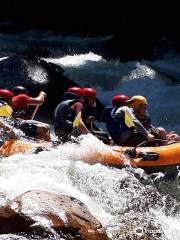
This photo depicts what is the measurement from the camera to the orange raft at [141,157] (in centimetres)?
775

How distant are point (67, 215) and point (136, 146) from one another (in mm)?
3082

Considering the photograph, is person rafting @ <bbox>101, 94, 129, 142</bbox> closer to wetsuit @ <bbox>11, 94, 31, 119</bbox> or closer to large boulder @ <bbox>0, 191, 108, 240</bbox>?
wetsuit @ <bbox>11, 94, 31, 119</bbox>

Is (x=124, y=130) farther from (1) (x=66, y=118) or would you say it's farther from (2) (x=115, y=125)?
(1) (x=66, y=118)

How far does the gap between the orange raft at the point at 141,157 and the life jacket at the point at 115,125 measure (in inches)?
30.5

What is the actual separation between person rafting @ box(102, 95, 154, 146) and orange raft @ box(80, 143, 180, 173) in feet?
1.83

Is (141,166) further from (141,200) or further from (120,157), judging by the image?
(141,200)

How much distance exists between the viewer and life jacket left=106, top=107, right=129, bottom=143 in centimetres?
869

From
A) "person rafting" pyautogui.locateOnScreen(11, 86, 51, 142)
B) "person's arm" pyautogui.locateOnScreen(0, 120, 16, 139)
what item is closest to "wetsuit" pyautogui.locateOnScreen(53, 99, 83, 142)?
"person rafting" pyautogui.locateOnScreen(11, 86, 51, 142)

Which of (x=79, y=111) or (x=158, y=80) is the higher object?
(x=79, y=111)

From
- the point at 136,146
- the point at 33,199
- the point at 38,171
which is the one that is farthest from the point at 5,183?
the point at 136,146

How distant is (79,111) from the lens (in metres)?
8.52

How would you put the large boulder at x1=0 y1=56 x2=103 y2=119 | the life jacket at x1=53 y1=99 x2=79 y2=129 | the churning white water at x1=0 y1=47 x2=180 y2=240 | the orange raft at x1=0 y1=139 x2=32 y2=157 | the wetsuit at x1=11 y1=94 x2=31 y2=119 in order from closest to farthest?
the churning white water at x1=0 y1=47 x2=180 y2=240
the orange raft at x1=0 y1=139 x2=32 y2=157
the wetsuit at x1=11 y1=94 x2=31 y2=119
the life jacket at x1=53 y1=99 x2=79 y2=129
the large boulder at x1=0 y1=56 x2=103 y2=119

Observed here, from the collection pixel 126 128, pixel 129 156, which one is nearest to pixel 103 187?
pixel 129 156

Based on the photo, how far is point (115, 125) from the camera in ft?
28.8
